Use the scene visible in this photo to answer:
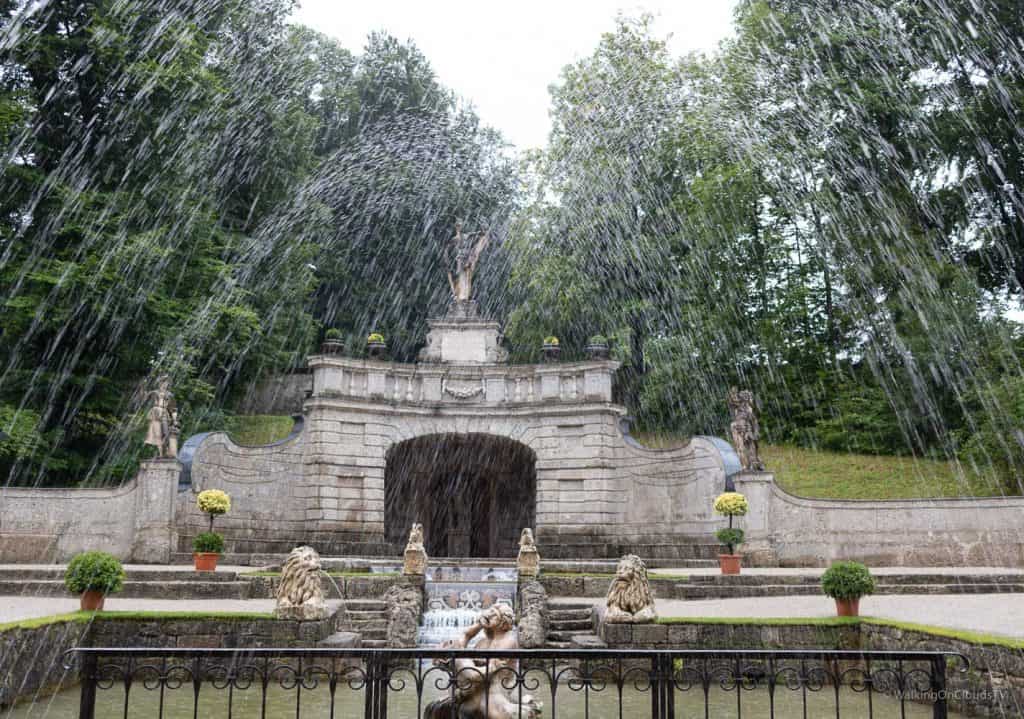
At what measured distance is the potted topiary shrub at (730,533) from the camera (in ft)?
59.7

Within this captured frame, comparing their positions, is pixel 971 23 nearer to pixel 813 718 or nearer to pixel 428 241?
pixel 428 241

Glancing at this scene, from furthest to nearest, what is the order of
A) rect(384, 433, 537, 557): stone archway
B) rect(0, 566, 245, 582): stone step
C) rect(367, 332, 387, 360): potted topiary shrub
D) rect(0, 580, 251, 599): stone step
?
rect(384, 433, 537, 557): stone archway, rect(367, 332, 387, 360): potted topiary shrub, rect(0, 566, 245, 582): stone step, rect(0, 580, 251, 599): stone step

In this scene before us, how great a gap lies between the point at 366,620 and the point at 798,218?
24581 millimetres

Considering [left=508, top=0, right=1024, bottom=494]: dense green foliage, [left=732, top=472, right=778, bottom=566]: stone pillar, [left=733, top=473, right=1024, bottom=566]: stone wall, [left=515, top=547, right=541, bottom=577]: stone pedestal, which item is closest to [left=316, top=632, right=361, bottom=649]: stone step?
[left=515, top=547, right=541, bottom=577]: stone pedestal

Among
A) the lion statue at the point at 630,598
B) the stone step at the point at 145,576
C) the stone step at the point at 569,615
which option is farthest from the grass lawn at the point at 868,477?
the stone step at the point at 145,576

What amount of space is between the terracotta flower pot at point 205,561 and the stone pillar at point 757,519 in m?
11.6

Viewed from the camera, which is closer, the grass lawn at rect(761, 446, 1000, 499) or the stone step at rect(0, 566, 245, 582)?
the stone step at rect(0, 566, 245, 582)

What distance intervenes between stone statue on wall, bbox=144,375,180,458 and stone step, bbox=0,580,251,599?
18.0ft

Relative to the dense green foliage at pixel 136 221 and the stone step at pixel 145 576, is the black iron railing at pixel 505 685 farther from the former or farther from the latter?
the dense green foliage at pixel 136 221

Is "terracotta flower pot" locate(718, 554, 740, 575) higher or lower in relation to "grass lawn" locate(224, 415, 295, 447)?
lower

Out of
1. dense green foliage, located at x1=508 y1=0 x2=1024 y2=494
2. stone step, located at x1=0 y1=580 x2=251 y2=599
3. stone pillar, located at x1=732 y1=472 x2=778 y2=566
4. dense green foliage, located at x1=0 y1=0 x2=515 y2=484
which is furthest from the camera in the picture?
dense green foliage, located at x1=508 y1=0 x2=1024 y2=494

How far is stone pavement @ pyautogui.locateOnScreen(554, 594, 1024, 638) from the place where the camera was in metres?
12.4

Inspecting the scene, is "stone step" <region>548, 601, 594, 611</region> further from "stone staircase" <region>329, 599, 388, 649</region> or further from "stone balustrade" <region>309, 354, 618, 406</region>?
"stone balustrade" <region>309, 354, 618, 406</region>

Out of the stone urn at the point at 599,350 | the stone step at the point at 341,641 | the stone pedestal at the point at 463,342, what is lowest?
the stone step at the point at 341,641
